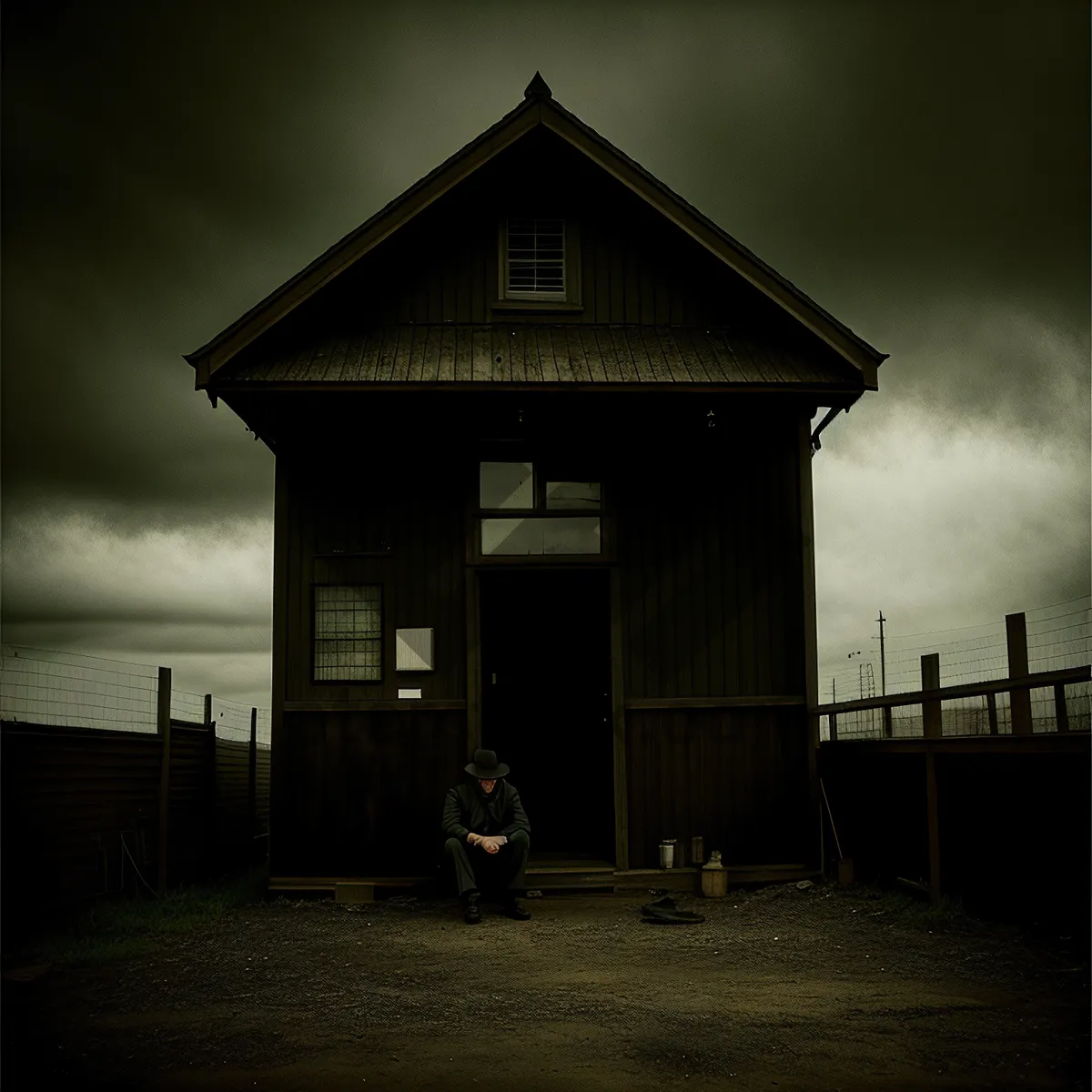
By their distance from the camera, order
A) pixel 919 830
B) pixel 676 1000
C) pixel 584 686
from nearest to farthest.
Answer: pixel 676 1000
pixel 919 830
pixel 584 686

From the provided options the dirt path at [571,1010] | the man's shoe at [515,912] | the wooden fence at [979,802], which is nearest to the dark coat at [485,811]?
the man's shoe at [515,912]

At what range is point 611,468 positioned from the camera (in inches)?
472

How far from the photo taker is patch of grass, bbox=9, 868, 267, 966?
28.5 ft

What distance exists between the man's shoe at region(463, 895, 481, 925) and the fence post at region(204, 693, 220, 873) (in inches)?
181

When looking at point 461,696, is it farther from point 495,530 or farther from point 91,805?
point 91,805

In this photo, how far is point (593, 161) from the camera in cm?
1182

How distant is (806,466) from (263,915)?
6668 mm

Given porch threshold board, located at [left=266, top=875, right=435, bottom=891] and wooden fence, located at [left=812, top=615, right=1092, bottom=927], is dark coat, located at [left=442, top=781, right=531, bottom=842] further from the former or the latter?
wooden fence, located at [left=812, top=615, right=1092, bottom=927]

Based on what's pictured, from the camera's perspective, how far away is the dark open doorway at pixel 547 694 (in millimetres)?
14766

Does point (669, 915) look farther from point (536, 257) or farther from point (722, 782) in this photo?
point (536, 257)

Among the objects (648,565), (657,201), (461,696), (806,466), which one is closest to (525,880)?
(461,696)

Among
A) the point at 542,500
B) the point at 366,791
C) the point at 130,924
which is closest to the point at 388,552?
the point at 542,500

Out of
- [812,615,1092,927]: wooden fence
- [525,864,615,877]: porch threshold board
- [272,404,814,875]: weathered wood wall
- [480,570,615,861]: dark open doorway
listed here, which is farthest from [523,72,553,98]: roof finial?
[525,864,615,877]: porch threshold board

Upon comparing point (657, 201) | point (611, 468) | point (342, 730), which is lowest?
point (342, 730)
